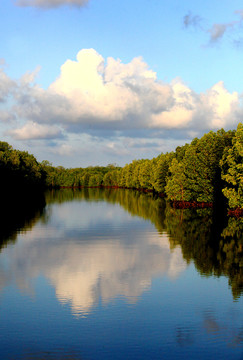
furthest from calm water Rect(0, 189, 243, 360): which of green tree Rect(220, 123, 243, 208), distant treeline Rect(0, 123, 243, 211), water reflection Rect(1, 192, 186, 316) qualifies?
distant treeline Rect(0, 123, 243, 211)

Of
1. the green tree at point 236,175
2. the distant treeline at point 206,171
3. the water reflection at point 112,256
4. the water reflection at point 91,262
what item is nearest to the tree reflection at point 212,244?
the water reflection at point 112,256

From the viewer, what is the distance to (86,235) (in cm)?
3078

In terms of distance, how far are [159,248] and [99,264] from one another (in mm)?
5957

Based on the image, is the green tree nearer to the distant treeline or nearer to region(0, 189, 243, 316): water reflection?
the distant treeline

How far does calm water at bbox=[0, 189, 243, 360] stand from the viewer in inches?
412

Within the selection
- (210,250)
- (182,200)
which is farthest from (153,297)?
(182,200)

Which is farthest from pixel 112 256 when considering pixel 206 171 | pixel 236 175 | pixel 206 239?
pixel 206 171

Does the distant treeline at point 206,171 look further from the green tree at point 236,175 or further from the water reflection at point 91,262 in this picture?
the water reflection at point 91,262

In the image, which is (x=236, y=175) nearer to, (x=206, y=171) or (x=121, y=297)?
(x=206, y=171)

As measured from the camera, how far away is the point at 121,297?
14664mm

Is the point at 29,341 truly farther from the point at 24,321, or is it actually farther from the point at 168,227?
the point at 168,227

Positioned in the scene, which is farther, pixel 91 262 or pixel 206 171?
pixel 206 171

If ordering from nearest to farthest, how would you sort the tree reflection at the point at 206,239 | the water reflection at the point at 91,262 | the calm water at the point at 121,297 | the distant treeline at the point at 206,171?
1. the calm water at the point at 121,297
2. the water reflection at the point at 91,262
3. the tree reflection at the point at 206,239
4. the distant treeline at the point at 206,171

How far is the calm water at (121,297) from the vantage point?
34.4ft
